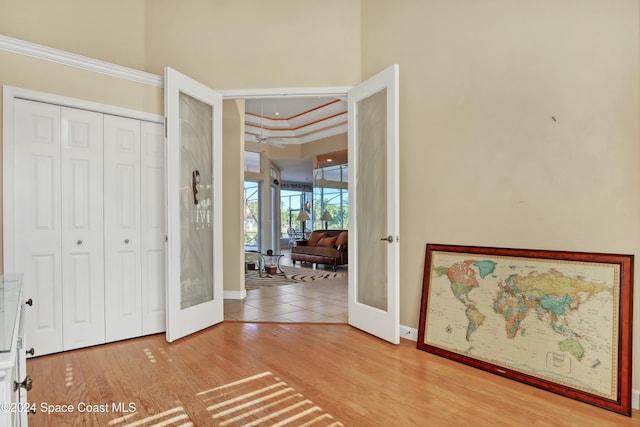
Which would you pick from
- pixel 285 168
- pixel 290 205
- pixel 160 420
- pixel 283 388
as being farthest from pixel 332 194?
pixel 160 420

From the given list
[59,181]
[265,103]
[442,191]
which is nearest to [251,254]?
[265,103]

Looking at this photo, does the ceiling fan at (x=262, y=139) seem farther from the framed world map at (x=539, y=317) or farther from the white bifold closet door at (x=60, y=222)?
the framed world map at (x=539, y=317)

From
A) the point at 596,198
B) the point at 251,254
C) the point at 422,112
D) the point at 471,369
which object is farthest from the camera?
the point at 251,254

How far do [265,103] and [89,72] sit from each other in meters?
4.44

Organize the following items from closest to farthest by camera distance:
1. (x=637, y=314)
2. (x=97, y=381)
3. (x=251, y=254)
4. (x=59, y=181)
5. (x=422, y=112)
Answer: (x=637, y=314) < (x=97, y=381) < (x=59, y=181) < (x=422, y=112) < (x=251, y=254)

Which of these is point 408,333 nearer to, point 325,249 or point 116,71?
point 116,71

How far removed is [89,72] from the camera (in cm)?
310

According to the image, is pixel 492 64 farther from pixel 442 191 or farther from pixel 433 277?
pixel 433 277

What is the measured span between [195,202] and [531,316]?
9.51 feet

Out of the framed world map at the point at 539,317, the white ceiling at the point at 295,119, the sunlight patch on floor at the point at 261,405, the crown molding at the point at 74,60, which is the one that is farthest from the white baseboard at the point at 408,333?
the white ceiling at the point at 295,119

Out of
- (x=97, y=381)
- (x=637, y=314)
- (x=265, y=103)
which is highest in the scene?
(x=265, y=103)

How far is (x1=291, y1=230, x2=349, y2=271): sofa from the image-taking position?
25.8 feet

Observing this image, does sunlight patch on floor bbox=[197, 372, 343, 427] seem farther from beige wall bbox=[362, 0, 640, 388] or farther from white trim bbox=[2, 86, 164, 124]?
white trim bbox=[2, 86, 164, 124]

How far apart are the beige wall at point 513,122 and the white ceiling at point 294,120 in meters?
3.93
